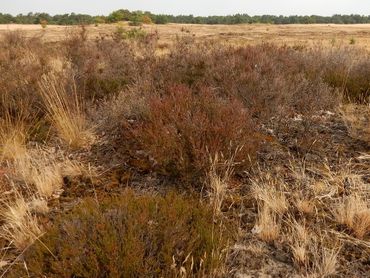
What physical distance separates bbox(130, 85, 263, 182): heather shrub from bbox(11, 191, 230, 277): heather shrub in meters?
0.91

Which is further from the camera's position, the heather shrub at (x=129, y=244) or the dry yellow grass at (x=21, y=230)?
the dry yellow grass at (x=21, y=230)

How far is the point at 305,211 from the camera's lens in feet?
10.1

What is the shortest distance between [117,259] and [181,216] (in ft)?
1.97

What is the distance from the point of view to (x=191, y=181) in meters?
3.53

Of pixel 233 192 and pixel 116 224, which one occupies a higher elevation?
pixel 116 224

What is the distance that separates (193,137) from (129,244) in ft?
5.63

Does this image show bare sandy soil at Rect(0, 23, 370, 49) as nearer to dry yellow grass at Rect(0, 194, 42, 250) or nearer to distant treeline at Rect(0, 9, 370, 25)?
dry yellow grass at Rect(0, 194, 42, 250)

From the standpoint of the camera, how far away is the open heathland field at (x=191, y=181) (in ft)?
7.49

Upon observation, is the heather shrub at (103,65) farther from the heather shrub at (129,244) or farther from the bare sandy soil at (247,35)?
the bare sandy soil at (247,35)

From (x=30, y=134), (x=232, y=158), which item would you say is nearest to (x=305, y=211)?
(x=232, y=158)

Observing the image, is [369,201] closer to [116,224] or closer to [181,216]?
[181,216]

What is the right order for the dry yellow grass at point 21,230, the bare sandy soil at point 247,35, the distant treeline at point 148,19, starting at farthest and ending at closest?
the distant treeline at point 148,19 < the bare sandy soil at point 247,35 < the dry yellow grass at point 21,230

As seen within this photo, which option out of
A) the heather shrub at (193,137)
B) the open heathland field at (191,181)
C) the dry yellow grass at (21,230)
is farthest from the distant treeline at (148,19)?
the dry yellow grass at (21,230)

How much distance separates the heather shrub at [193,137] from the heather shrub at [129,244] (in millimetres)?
908
